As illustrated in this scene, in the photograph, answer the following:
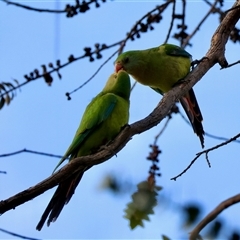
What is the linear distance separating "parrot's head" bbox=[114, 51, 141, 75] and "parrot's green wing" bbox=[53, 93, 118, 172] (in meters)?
0.73

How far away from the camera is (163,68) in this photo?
Answer: 15.0 feet

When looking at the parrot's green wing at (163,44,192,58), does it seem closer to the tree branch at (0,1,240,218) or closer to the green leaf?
the tree branch at (0,1,240,218)

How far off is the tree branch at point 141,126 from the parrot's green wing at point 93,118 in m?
0.54

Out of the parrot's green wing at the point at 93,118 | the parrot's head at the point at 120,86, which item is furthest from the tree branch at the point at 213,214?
the parrot's head at the point at 120,86

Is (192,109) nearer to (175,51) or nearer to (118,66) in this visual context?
(175,51)

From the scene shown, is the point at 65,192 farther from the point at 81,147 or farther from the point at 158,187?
the point at 158,187

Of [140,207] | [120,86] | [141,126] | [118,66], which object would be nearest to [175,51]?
[118,66]

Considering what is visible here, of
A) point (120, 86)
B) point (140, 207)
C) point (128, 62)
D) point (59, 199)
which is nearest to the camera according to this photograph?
point (140, 207)

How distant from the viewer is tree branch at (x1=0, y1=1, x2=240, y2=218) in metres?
2.54

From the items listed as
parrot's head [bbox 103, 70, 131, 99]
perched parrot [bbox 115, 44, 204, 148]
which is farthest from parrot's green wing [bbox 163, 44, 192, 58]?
parrot's head [bbox 103, 70, 131, 99]

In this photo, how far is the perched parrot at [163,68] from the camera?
446cm

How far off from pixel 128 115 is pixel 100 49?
0.63 meters

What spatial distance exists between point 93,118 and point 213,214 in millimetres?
2654

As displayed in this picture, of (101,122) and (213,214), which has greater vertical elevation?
(101,122)
